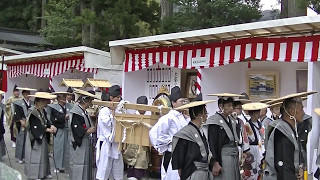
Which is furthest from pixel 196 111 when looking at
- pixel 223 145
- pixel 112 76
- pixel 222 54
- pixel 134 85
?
pixel 112 76

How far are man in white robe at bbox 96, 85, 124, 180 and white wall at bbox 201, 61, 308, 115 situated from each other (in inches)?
134

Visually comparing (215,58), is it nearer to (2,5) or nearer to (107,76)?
(107,76)

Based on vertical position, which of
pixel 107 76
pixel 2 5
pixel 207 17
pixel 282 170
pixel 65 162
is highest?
pixel 2 5

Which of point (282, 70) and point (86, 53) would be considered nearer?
point (282, 70)

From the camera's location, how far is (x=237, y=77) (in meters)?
11.1

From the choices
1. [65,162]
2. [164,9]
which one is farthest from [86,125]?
[164,9]

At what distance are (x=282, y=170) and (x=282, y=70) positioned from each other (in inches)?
228

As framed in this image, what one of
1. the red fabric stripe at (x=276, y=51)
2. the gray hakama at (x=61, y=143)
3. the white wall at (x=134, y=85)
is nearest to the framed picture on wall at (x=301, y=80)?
the red fabric stripe at (x=276, y=51)

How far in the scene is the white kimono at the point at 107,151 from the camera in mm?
7402

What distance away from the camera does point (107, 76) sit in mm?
13492

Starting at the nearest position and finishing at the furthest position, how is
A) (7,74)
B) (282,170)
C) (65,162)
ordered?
(282,170)
(65,162)
(7,74)

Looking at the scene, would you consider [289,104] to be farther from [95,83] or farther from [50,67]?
[50,67]

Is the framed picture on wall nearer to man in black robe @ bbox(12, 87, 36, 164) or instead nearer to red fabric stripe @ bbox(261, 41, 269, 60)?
red fabric stripe @ bbox(261, 41, 269, 60)

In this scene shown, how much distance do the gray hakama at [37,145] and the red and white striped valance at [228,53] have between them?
3803mm
